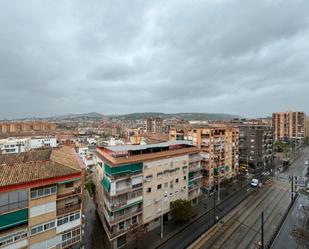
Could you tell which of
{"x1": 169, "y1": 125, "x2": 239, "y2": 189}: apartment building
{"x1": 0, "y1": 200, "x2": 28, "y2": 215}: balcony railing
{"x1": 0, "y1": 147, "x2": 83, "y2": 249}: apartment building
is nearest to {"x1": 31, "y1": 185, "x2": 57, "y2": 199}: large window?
{"x1": 0, "y1": 147, "x2": 83, "y2": 249}: apartment building

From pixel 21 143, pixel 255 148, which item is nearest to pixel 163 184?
pixel 255 148

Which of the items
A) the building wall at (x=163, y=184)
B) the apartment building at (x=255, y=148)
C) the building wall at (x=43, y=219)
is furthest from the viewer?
the apartment building at (x=255, y=148)

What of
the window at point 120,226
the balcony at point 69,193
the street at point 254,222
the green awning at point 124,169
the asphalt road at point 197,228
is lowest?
the asphalt road at point 197,228

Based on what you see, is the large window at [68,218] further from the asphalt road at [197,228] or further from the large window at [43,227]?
the asphalt road at [197,228]

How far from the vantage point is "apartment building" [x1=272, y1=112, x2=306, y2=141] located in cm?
12406

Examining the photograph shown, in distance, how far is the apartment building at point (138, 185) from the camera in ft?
89.5

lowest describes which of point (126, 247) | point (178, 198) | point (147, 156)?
point (126, 247)

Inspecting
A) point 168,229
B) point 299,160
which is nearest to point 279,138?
point 299,160

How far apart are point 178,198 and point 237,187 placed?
25.5 metres

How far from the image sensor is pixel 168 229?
3275 cm

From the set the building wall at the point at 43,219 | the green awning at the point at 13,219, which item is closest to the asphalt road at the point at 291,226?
the building wall at the point at 43,219

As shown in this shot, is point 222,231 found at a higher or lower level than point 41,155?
lower

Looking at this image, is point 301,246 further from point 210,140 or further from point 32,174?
point 32,174

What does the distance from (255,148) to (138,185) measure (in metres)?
58.6
